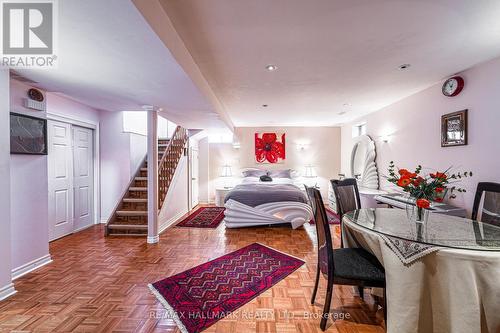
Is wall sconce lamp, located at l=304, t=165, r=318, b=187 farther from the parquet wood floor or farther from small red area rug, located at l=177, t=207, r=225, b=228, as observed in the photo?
the parquet wood floor

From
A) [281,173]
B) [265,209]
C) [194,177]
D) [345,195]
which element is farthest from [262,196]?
[194,177]

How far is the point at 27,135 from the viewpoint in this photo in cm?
243

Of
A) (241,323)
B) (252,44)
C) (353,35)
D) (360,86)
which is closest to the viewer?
(241,323)

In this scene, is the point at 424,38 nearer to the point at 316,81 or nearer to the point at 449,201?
the point at 316,81

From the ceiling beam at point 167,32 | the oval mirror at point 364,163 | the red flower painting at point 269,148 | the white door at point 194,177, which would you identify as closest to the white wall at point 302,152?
the red flower painting at point 269,148

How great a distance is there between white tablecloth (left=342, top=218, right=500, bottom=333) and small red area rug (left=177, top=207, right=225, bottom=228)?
3342mm

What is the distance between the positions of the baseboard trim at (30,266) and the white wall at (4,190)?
352 mm

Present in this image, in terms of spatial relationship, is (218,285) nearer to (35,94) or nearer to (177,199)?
(177,199)

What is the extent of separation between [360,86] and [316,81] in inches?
29.7

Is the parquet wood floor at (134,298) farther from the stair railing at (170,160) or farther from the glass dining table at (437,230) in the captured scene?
the stair railing at (170,160)

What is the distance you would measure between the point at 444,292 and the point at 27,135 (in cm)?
407

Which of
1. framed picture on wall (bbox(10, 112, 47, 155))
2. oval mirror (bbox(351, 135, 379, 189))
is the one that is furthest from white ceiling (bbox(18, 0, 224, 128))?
oval mirror (bbox(351, 135, 379, 189))

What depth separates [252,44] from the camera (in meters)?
2.01

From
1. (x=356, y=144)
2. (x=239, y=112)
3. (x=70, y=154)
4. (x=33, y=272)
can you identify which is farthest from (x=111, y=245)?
(x=356, y=144)
